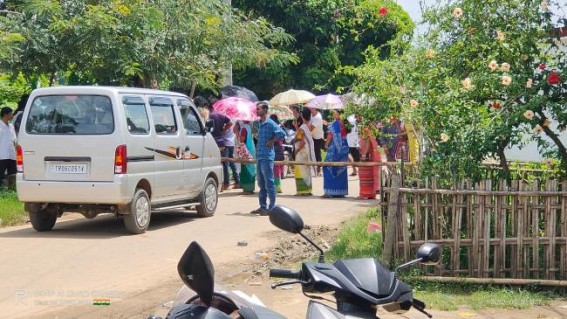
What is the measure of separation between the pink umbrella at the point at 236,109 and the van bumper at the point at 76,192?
741cm

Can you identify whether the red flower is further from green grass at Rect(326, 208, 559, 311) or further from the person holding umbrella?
the person holding umbrella

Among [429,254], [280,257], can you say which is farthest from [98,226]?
[429,254]

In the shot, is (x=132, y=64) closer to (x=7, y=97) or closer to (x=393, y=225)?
(x=393, y=225)

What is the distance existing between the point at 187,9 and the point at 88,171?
22.8 feet

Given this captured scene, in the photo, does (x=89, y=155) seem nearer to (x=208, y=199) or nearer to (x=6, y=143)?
(x=208, y=199)

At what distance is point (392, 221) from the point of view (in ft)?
27.3

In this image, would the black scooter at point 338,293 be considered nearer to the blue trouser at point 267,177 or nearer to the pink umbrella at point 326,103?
the blue trouser at point 267,177

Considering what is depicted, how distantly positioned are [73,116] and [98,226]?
6.72 ft

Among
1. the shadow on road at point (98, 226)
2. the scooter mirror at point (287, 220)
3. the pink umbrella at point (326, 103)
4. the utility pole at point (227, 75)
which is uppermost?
the utility pole at point (227, 75)

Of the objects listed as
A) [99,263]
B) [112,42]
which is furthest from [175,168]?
[112,42]

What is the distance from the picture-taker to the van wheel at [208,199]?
13484 millimetres

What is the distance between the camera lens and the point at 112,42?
Answer: 15.7m

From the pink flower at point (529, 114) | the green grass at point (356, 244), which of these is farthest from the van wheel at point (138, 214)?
the pink flower at point (529, 114)

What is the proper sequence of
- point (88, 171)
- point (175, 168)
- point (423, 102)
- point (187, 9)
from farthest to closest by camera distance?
1. point (187, 9)
2. point (175, 168)
3. point (88, 171)
4. point (423, 102)
